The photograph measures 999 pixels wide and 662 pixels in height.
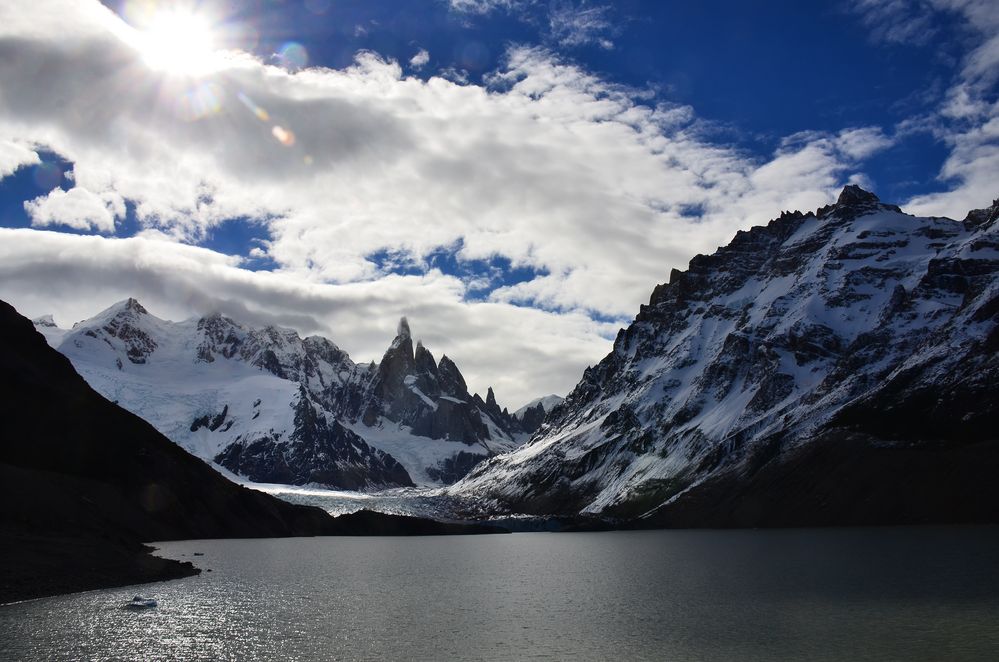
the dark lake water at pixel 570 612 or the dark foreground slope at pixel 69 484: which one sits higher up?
the dark foreground slope at pixel 69 484

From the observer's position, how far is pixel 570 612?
3027 inches

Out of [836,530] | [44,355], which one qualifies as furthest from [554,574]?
[44,355]

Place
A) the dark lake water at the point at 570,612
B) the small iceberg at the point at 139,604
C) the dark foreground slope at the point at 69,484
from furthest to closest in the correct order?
the dark foreground slope at the point at 69,484, the small iceberg at the point at 139,604, the dark lake water at the point at 570,612

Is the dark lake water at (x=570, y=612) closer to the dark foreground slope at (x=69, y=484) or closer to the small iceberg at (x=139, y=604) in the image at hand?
the small iceberg at (x=139, y=604)

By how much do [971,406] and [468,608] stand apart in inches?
6342

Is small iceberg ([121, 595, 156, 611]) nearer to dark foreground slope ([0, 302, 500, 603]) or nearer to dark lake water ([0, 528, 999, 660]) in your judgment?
dark lake water ([0, 528, 999, 660])

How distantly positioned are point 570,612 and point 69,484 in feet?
371

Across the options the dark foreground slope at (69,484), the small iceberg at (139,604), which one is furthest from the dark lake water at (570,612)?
the dark foreground slope at (69,484)

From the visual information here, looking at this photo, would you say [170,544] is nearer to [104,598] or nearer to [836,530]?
[104,598]

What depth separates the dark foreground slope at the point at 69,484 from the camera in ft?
316

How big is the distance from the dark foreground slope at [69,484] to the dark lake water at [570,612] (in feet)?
28.8

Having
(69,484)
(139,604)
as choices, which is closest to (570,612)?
(139,604)

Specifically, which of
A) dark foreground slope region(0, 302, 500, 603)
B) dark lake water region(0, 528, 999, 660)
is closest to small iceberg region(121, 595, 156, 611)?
dark lake water region(0, 528, 999, 660)

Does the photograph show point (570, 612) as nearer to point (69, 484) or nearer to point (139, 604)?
point (139, 604)
